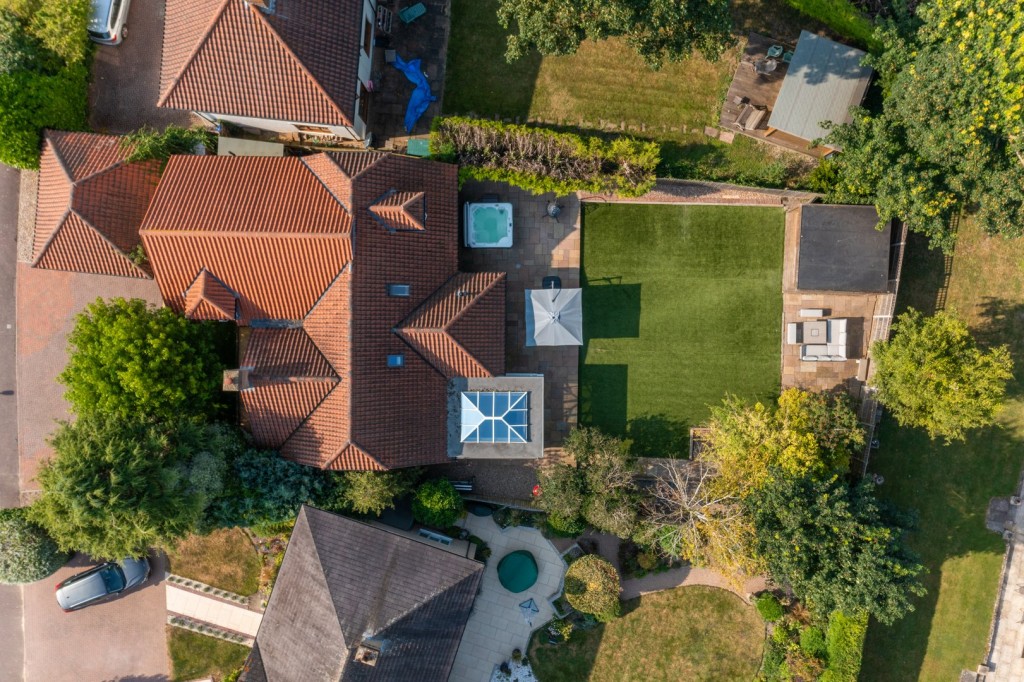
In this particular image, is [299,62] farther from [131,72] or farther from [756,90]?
[756,90]

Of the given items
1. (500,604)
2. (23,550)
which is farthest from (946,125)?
(23,550)

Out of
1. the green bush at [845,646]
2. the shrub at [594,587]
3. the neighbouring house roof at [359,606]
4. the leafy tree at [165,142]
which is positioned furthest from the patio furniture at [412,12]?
the green bush at [845,646]

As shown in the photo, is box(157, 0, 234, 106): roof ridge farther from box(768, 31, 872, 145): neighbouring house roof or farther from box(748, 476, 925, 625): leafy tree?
Result: box(748, 476, 925, 625): leafy tree

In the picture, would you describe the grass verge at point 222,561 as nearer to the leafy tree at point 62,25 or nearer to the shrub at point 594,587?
the shrub at point 594,587

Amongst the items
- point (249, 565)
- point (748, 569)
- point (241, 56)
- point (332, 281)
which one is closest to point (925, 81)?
point (748, 569)

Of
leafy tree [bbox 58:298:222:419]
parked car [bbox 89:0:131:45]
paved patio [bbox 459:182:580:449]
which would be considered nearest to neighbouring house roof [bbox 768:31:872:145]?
paved patio [bbox 459:182:580:449]
